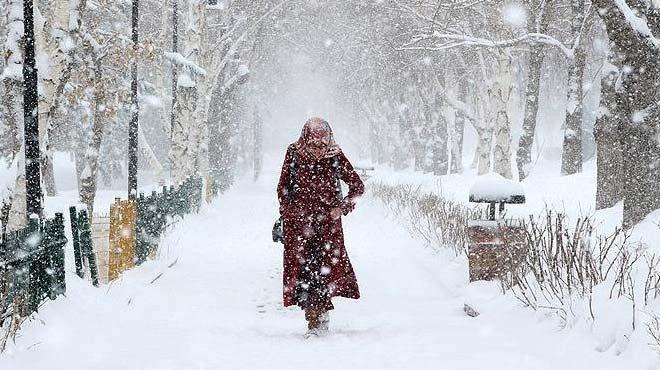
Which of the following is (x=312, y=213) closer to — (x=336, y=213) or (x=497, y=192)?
(x=336, y=213)

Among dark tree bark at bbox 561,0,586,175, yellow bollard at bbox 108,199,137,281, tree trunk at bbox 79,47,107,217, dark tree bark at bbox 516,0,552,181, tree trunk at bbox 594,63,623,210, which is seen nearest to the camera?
yellow bollard at bbox 108,199,137,281

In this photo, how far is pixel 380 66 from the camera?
29.2 meters

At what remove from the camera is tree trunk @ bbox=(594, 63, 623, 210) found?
10156 mm

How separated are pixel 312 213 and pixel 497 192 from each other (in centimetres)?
214

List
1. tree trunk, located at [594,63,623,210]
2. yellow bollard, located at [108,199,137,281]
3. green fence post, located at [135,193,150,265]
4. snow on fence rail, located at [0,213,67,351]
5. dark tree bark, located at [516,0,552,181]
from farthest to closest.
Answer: dark tree bark, located at [516,0,552,181]
tree trunk, located at [594,63,623,210]
green fence post, located at [135,193,150,265]
yellow bollard, located at [108,199,137,281]
snow on fence rail, located at [0,213,67,351]

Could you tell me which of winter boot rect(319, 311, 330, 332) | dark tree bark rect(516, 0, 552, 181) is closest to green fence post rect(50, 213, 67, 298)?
winter boot rect(319, 311, 330, 332)

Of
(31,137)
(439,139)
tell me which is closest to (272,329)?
(31,137)

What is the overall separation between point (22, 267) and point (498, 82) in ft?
55.6

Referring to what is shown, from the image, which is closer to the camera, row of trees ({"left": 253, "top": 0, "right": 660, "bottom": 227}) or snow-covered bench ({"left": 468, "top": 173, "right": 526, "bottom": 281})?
snow-covered bench ({"left": 468, "top": 173, "right": 526, "bottom": 281})

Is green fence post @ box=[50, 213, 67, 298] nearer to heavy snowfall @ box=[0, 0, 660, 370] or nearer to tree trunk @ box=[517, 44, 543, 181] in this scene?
heavy snowfall @ box=[0, 0, 660, 370]

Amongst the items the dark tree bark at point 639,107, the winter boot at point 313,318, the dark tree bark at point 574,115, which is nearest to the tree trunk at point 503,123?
the dark tree bark at point 574,115

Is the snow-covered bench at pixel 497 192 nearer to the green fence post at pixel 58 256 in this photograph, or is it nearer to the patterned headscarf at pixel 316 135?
the patterned headscarf at pixel 316 135

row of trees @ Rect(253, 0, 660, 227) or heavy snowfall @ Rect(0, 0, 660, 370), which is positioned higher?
row of trees @ Rect(253, 0, 660, 227)

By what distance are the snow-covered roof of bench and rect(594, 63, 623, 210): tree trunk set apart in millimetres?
3795
